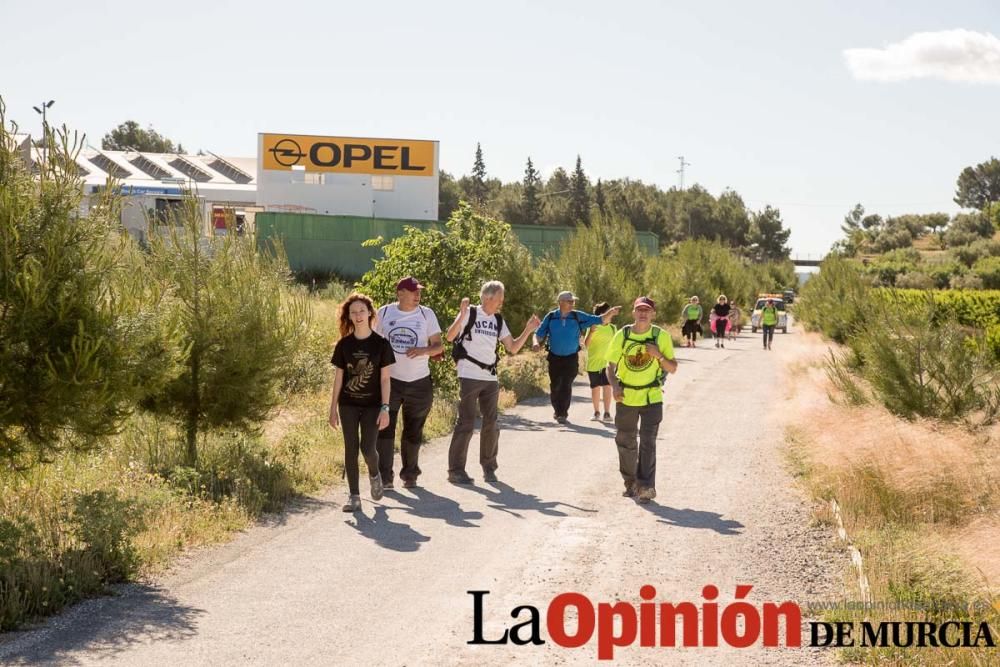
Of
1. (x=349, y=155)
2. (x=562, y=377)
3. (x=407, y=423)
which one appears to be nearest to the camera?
(x=407, y=423)

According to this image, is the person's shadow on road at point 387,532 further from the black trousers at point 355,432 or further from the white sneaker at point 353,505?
the black trousers at point 355,432

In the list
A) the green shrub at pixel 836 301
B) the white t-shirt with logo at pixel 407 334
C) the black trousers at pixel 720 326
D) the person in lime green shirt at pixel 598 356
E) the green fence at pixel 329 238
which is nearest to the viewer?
the white t-shirt with logo at pixel 407 334

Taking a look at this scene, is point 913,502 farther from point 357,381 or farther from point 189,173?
point 189,173

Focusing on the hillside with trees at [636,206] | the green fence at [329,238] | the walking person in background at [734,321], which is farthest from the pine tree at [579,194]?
the walking person in background at [734,321]

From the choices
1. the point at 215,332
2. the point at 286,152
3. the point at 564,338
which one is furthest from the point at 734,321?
the point at 215,332

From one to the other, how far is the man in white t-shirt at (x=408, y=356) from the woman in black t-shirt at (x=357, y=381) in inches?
28.5

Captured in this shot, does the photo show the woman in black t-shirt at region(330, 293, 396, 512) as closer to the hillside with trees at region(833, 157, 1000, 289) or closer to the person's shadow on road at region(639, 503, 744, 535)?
the person's shadow on road at region(639, 503, 744, 535)

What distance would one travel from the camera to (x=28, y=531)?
7781mm

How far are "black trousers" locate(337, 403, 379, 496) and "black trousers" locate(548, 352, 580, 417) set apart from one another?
20.2 feet

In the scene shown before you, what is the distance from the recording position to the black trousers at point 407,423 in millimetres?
10789

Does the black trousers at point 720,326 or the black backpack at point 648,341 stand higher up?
the black backpack at point 648,341

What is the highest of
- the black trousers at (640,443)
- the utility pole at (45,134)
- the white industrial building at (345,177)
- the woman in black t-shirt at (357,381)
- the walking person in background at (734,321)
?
the white industrial building at (345,177)

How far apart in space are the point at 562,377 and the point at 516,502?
5913 millimetres

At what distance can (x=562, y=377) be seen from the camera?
16.2m
